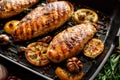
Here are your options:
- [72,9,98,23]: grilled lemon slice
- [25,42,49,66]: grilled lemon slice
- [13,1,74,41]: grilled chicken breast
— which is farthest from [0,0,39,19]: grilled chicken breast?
[72,9,98,23]: grilled lemon slice

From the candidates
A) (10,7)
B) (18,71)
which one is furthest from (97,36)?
(10,7)

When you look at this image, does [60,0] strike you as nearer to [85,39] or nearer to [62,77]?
[85,39]

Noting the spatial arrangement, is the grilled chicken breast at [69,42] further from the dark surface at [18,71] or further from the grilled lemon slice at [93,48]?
the dark surface at [18,71]

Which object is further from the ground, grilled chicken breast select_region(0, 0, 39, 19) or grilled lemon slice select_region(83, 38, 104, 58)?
grilled chicken breast select_region(0, 0, 39, 19)

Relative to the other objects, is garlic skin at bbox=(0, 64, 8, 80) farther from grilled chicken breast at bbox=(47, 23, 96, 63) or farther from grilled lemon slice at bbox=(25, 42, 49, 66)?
grilled chicken breast at bbox=(47, 23, 96, 63)

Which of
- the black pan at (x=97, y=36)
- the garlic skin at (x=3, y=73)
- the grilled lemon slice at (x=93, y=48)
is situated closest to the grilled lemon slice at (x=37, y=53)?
the black pan at (x=97, y=36)

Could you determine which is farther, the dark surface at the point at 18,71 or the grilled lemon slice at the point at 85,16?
the grilled lemon slice at the point at 85,16
